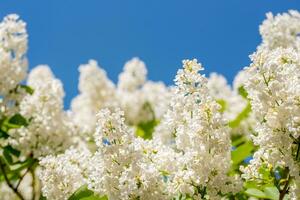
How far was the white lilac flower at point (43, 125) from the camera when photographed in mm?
6812

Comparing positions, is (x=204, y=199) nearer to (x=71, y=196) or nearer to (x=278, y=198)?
(x=278, y=198)

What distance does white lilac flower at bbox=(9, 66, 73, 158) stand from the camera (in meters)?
6.81

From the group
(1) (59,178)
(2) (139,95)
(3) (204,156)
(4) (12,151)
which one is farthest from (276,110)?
(2) (139,95)

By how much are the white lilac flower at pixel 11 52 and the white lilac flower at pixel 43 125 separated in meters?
0.35

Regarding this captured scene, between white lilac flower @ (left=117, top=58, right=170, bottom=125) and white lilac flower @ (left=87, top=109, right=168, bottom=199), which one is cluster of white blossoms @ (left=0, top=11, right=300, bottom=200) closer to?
white lilac flower @ (left=87, top=109, right=168, bottom=199)

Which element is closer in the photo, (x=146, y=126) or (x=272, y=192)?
(x=272, y=192)

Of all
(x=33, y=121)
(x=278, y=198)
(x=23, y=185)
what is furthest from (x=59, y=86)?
(x=278, y=198)

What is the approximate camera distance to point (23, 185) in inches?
412

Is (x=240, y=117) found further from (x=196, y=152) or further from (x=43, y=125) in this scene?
(x=196, y=152)

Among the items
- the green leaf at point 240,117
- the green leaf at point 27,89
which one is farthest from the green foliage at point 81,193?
the green leaf at point 240,117

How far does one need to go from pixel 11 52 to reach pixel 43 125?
41.6 inches

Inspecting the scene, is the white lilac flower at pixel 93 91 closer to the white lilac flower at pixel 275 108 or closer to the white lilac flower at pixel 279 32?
the white lilac flower at pixel 279 32

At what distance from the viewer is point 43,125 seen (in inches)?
276

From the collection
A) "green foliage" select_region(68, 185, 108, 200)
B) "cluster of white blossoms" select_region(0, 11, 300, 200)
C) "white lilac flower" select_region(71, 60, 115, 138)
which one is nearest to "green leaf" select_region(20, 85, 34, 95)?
"cluster of white blossoms" select_region(0, 11, 300, 200)
